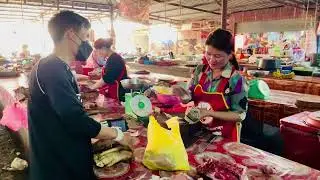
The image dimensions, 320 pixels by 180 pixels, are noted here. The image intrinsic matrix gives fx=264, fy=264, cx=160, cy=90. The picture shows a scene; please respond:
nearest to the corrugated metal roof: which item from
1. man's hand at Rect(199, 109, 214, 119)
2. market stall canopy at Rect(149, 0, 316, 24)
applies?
market stall canopy at Rect(149, 0, 316, 24)

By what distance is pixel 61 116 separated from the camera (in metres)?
1.31

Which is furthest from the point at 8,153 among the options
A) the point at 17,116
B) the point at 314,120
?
the point at 314,120

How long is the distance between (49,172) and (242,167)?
1105 mm

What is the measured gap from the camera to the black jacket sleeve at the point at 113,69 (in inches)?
152

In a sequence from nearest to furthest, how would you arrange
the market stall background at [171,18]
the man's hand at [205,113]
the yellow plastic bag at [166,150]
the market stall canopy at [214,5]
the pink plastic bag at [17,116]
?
the yellow plastic bag at [166,150], the man's hand at [205,113], the pink plastic bag at [17,116], the market stall background at [171,18], the market stall canopy at [214,5]

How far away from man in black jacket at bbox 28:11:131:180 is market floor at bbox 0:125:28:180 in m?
2.22

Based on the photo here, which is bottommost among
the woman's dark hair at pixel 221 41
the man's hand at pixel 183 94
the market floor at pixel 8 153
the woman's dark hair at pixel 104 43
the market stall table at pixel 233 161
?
the market floor at pixel 8 153

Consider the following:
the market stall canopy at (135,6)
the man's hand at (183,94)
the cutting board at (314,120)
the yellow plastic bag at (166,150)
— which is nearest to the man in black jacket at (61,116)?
the yellow plastic bag at (166,150)

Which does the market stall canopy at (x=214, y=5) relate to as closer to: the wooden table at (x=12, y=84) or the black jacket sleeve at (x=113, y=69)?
the wooden table at (x=12, y=84)

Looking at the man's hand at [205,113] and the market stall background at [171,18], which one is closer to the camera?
the man's hand at [205,113]

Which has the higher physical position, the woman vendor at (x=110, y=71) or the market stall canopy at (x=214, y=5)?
the market stall canopy at (x=214, y=5)

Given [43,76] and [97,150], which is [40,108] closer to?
[43,76]

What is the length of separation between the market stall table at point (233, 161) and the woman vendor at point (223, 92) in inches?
9.9

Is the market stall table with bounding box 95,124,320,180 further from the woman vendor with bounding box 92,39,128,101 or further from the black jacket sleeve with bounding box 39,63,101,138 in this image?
the woman vendor with bounding box 92,39,128,101
